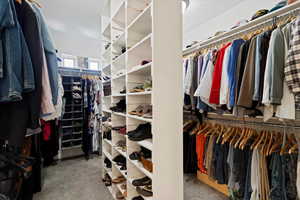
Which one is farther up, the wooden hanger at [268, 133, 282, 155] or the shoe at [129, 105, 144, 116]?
the shoe at [129, 105, 144, 116]

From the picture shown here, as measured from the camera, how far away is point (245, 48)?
1365mm

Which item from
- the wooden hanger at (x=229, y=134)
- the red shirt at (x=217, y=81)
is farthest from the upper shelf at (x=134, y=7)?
the wooden hanger at (x=229, y=134)

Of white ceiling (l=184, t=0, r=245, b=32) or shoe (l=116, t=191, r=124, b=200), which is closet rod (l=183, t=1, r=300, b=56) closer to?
white ceiling (l=184, t=0, r=245, b=32)

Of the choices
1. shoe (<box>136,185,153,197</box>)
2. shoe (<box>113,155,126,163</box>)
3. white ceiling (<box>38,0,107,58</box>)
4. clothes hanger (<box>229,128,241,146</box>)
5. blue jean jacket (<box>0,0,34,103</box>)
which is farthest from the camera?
white ceiling (<box>38,0,107,58</box>)

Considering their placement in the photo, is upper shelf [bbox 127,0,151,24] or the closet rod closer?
the closet rod

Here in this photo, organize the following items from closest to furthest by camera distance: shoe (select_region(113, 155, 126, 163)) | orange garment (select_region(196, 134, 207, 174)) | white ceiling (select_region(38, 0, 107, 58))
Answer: shoe (select_region(113, 155, 126, 163)), orange garment (select_region(196, 134, 207, 174)), white ceiling (select_region(38, 0, 107, 58))

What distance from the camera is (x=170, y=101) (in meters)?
1.12

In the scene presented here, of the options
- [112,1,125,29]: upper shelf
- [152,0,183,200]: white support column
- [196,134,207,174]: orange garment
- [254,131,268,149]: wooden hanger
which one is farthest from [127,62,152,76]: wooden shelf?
[254,131,268,149]: wooden hanger

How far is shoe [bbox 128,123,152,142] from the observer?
1.30 metres

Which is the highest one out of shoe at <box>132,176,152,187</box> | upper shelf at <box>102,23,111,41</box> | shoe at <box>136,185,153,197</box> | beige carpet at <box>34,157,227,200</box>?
upper shelf at <box>102,23,111,41</box>

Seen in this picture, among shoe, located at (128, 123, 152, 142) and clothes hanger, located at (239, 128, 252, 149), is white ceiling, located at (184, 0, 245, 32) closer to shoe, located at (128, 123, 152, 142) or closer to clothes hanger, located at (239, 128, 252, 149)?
clothes hanger, located at (239, 128, 252, 149)

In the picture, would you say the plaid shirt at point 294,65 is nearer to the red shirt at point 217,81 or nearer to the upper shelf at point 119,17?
the red shirt at point 217,81

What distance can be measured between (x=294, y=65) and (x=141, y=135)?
1.16 metres

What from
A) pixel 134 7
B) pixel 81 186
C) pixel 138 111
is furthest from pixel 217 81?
pixel 81 186
